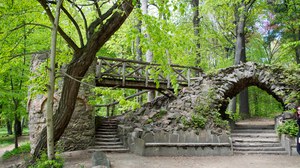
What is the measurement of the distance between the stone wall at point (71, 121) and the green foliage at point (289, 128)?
283 inches

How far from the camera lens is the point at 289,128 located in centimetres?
938

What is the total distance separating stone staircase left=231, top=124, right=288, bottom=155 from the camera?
9461 mm

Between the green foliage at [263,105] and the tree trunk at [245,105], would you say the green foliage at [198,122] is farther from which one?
the green foliage at [263,105]

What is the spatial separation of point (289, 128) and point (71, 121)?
795 cm

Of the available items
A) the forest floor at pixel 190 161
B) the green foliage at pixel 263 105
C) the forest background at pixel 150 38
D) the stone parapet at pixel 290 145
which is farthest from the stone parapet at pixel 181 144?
the green foliage at pixel 263 105

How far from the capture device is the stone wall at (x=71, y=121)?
32.2 feet

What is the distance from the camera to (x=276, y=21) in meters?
15.8

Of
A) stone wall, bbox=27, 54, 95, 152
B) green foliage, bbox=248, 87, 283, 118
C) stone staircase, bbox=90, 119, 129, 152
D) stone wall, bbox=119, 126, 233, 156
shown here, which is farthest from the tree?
stone wall, bbox=27, 54, 95, 152

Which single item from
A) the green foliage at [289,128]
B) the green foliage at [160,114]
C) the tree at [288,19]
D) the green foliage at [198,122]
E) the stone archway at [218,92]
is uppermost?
the tree at [288,19]

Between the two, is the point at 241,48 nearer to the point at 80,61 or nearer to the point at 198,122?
the point at 198,122

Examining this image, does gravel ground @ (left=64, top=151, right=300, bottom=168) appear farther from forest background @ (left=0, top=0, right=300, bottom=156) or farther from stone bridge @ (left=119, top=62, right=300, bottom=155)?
forest background @ (left=0, top=0, right=300, bottom=156)

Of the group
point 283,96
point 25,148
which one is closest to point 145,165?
point 283,96

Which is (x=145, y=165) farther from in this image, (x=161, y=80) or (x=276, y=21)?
(x=276, y=21)

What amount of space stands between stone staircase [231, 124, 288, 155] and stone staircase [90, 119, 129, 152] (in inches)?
168
